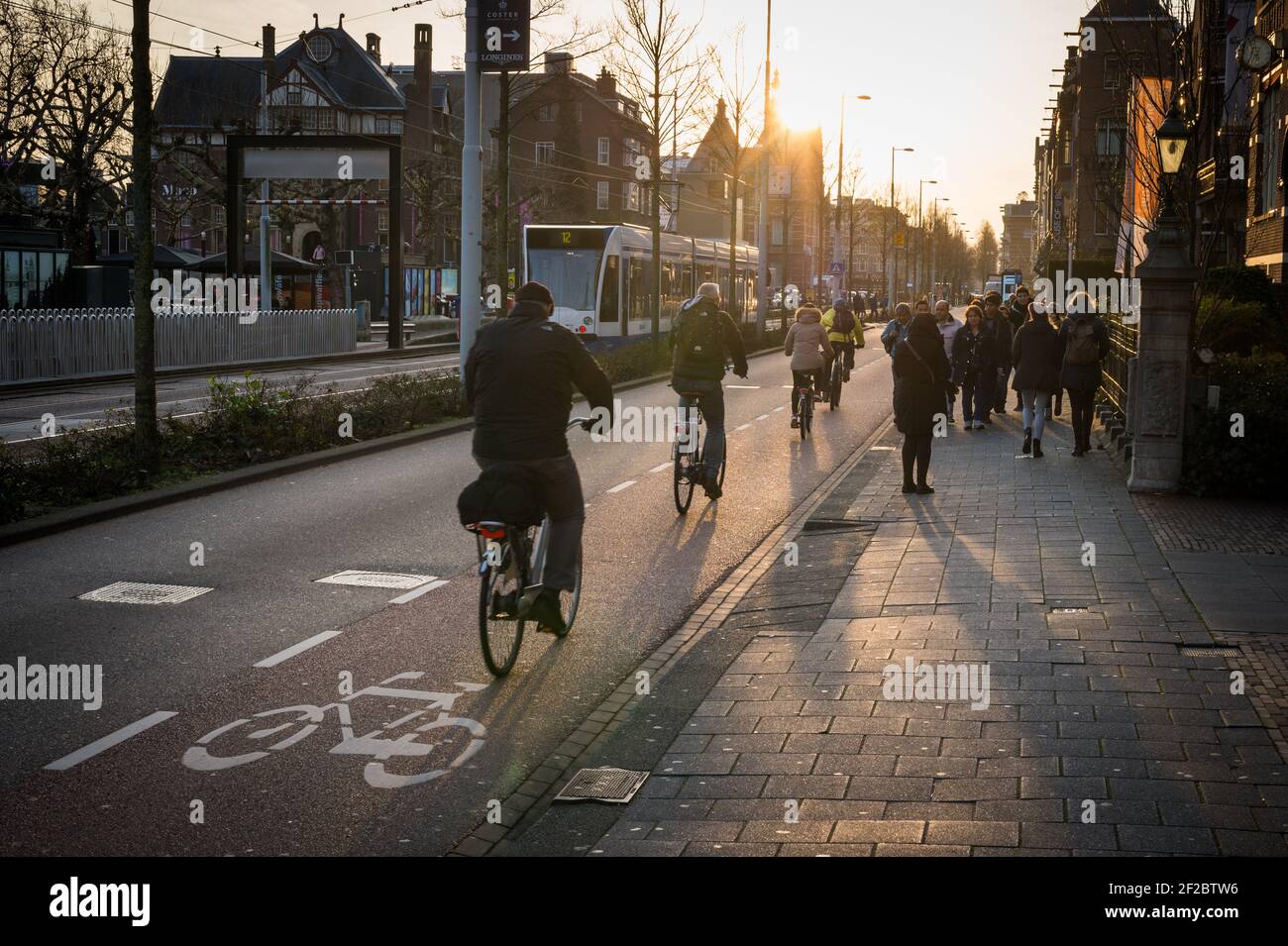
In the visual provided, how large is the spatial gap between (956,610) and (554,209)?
3161 inches

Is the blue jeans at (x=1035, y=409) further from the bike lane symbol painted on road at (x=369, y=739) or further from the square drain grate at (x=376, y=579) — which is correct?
the bike lane symbol painted on road at (x=369, y=739)

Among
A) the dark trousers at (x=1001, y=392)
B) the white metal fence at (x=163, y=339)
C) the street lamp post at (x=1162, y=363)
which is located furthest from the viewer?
the white metal fence at (x=163, y=339)

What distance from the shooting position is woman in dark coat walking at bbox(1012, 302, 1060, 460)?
17203 millimetres

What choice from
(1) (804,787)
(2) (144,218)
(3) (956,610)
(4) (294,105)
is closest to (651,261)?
(2) (144,218)

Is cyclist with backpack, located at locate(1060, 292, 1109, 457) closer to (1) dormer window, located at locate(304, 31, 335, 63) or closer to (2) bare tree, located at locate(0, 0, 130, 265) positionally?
(2) bare tree, located at locate(0, 0, 130, 265)

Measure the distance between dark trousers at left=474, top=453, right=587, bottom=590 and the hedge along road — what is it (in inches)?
19.0

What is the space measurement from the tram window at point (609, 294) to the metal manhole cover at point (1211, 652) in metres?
25.9

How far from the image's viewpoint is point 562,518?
24.3 ft

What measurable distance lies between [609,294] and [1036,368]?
16602 millimetres

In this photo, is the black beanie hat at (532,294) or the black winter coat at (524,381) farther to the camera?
the black beanie hat at (532,294)

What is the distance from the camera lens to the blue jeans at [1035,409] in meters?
16.9

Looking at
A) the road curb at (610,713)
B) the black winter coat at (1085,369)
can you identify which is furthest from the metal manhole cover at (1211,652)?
the black winter coat at (1085,369)

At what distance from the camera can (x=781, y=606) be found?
8.85 metres
